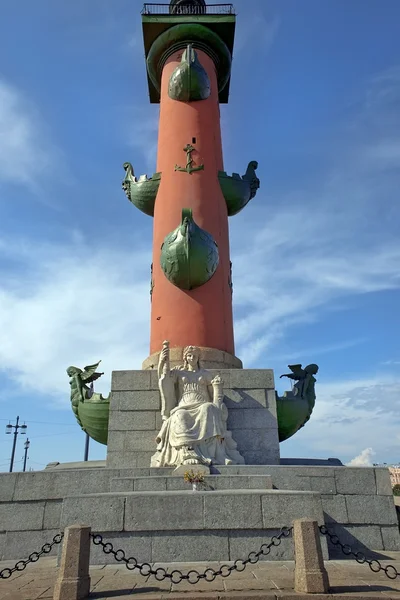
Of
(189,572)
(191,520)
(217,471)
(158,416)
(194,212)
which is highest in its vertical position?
(194,212)

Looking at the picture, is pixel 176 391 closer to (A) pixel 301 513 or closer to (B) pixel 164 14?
(A) pixel 301 513

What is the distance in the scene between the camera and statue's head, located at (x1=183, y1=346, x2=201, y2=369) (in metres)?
9.38

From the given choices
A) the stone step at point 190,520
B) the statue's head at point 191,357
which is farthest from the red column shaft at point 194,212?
the stone step at point 190,520

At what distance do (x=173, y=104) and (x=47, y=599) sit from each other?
1243 centimetres

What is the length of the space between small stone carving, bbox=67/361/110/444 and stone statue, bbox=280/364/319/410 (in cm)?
407

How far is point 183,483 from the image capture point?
24.1ft

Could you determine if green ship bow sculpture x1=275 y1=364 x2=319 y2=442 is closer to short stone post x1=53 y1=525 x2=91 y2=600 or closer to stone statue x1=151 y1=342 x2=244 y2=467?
stone statue x1=151 y1=342 x2=244 y2=467

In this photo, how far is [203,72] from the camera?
13273 mm

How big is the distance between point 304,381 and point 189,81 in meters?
8.64

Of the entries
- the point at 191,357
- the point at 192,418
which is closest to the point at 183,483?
the point at 192,418

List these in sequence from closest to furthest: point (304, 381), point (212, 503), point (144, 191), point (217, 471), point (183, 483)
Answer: point (212, 503)
point (183, 483)
point (217, 471)
point (304, 381)
point (144, 191)

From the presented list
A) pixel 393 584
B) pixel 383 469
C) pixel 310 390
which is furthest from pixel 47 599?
pixel 310 390

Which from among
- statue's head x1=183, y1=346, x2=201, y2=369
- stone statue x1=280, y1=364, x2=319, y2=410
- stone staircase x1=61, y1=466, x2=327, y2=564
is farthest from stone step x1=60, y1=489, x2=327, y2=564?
stone statue x1=280, y1=364, x2=319, y2=410

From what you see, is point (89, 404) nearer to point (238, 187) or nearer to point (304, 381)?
point (304, 381)
